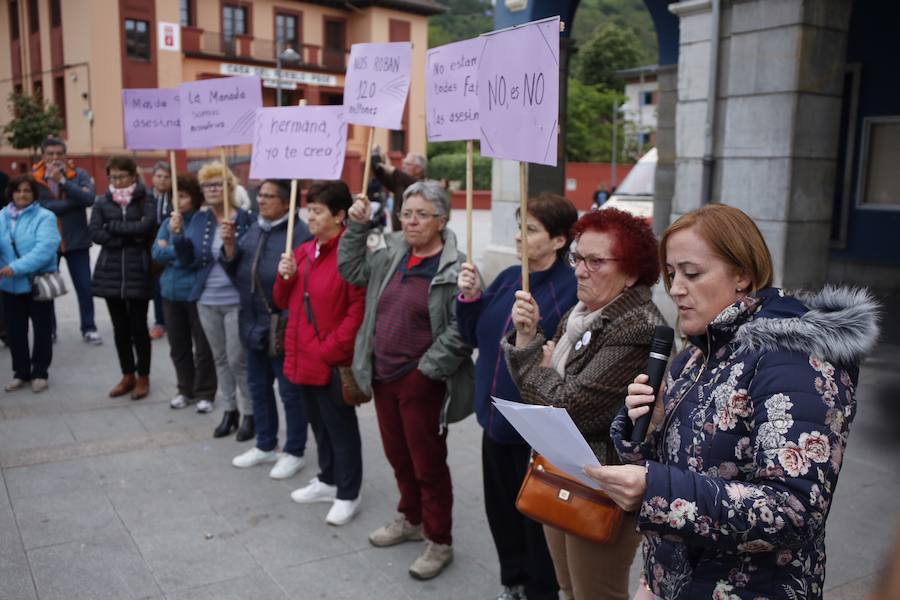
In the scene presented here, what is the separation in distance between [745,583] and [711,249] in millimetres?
833

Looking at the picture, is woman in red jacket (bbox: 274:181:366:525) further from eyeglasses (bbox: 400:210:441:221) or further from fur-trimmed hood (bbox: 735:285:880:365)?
fur-trimmed hood (bbox: 735:285:880:365)

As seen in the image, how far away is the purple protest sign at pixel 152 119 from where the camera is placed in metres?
6.59

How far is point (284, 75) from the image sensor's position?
43.6 metres

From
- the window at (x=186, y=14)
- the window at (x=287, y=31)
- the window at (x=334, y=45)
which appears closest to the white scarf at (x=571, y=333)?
the window at (x=186, y=14)

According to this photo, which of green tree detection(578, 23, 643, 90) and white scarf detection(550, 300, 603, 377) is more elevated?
green tree detection(578, 23, 643, 90)

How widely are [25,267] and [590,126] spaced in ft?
155

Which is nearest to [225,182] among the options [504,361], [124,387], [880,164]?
[124,387]

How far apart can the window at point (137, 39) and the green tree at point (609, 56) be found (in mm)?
36394

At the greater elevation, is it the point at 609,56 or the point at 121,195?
the point at 609,56

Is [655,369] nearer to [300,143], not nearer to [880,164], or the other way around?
[300,143]

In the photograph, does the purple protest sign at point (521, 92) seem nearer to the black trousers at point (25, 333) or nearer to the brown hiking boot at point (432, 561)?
the brown hiking boot at point (432, 561)

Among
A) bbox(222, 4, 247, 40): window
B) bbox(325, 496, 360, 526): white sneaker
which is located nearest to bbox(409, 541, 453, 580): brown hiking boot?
bbox(325, 496, 360, 526): white sneaker

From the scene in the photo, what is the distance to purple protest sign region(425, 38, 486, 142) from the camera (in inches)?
148

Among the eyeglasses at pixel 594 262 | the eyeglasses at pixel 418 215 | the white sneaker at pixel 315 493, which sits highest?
the eyeglasses at pixel 418 215
